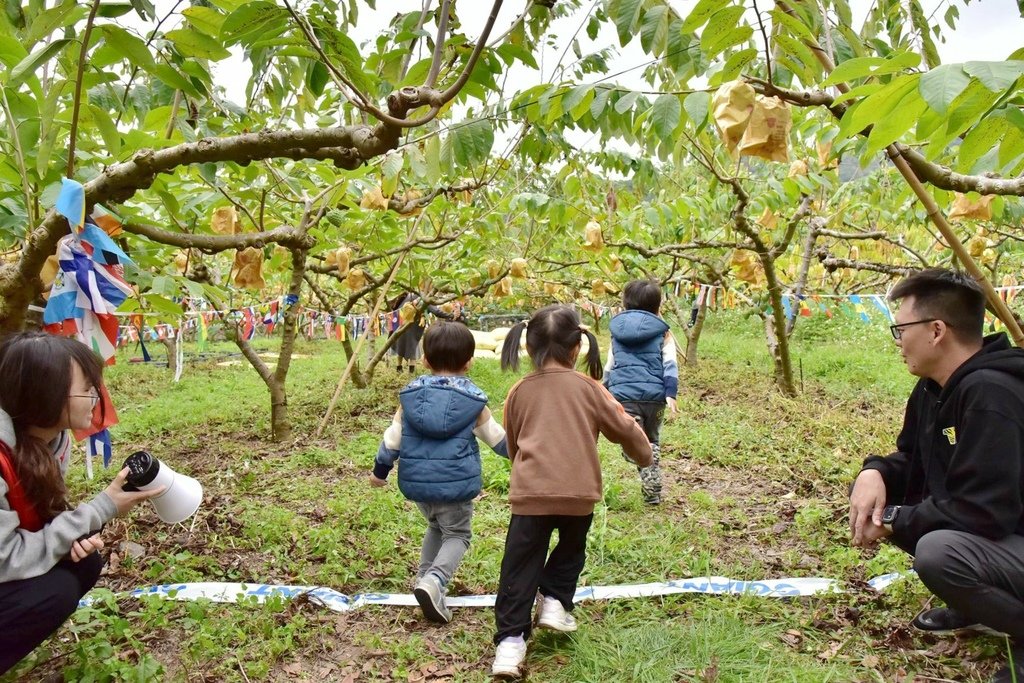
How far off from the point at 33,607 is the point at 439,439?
1337mm

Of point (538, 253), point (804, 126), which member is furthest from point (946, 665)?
point (538, 253)

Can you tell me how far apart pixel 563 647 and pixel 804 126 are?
8.10ft

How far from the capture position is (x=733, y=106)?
1.56 m

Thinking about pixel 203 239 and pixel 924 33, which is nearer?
pixel 924 33

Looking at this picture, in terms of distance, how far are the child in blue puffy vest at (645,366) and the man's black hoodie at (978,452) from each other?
1824mm

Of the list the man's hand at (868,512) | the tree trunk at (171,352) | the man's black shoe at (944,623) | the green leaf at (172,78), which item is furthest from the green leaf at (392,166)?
the tree trunk at (171,352)

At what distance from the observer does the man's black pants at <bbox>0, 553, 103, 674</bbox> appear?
1673mm

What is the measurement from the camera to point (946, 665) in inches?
82.2

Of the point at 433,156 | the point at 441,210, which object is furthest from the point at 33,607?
the point at 441,210

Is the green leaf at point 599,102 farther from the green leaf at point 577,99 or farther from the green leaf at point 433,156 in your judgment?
the green leaf at point 433,156

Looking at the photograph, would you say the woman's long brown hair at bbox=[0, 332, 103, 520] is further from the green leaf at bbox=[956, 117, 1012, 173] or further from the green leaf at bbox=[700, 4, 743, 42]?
the green leaf at bbox=[956, 117, 1012, 173]

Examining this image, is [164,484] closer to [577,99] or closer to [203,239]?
[203,239]

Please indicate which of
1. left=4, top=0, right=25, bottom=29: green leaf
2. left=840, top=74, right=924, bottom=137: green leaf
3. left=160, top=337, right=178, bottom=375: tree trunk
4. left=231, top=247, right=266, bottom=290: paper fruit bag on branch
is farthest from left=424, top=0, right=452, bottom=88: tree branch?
left=160, top=337, right=178, bottom=375: tree trunk

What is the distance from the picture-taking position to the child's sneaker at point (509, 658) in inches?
82.1
